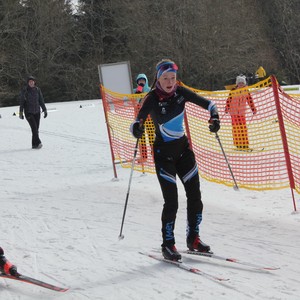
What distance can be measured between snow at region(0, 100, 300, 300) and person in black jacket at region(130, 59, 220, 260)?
1.04 feet

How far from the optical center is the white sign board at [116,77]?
15695mm

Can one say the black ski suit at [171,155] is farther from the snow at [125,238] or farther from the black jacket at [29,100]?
the black jacket at [29,100]

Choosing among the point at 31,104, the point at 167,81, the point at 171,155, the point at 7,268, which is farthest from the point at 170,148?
the point at 31,104

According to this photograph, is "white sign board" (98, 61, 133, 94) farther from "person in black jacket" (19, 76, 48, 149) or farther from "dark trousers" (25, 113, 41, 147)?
"dark trousers" (25, 113, 41, 147)

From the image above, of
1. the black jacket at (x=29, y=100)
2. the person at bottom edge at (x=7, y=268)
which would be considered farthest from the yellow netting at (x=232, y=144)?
the person at bottom edge at (x=7, y=268)

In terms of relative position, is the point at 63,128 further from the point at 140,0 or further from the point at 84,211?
the point at 140,0

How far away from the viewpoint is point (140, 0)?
47.6 metres

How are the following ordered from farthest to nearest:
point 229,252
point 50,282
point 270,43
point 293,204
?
point 270,43 → point 293,204 → point 229,252 → point 50,282

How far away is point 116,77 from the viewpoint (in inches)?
624

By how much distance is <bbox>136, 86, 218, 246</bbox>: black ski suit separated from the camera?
490 cm

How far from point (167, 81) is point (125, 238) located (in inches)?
71.6

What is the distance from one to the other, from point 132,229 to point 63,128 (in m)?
11.9

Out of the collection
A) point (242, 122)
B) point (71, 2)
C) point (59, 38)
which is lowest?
point (242, 122)

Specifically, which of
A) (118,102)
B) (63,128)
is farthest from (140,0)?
(118,102)
